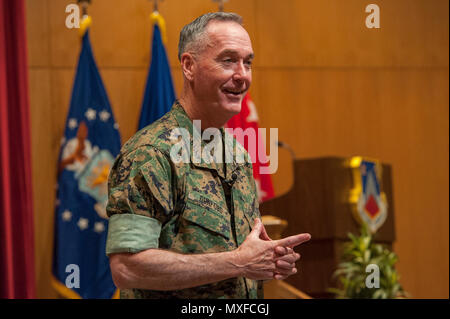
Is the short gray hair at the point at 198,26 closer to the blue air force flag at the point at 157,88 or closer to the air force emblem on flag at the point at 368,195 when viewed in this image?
the blue air force flag at the point at 157,88

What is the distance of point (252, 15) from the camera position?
197cm

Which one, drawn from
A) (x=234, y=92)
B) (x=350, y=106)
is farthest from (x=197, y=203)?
(x=350, y=106)

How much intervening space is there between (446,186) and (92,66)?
3540 millimetres

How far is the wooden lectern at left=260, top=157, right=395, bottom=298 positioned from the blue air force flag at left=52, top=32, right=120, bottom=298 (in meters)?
1.17

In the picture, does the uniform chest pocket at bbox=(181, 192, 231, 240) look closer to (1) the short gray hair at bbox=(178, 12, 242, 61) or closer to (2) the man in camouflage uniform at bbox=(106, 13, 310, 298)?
(2) the man in camouflage uniform at bbox=(106, 13, 310, 298)

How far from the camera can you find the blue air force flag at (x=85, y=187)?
15.7 feet

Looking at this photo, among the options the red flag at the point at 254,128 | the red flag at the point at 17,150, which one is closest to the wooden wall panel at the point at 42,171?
the red flag at the point at 17,150

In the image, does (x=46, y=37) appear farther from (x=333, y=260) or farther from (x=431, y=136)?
(x=431, y=136)

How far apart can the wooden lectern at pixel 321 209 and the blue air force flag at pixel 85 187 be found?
1.17 metres

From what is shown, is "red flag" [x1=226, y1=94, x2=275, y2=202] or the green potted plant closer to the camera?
"red flag" [x1=226, y1=94, x2=275, y2=202]

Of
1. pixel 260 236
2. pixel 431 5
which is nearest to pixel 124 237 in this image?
pixel 260 236

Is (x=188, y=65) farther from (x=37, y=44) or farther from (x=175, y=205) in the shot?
(x=37, y=44)

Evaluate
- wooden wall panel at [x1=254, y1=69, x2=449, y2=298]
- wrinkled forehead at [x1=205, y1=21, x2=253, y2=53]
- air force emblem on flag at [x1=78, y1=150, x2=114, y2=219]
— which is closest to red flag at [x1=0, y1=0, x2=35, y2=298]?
air force emblem on flag at [x1=78, y1=150, x2=114, y2=219]

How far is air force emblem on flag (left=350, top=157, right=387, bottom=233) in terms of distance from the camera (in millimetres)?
4883
